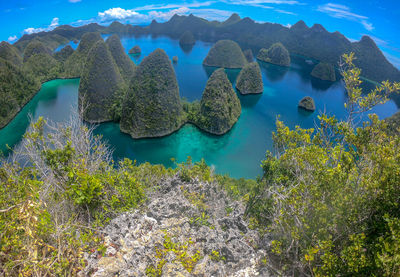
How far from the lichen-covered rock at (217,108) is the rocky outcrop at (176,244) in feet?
69.4

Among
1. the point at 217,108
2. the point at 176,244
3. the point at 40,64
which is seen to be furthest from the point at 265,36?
the point at 176,244

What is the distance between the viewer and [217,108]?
2870 centimetres

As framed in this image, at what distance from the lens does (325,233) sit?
4.87 metres

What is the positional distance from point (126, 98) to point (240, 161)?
15.6 m

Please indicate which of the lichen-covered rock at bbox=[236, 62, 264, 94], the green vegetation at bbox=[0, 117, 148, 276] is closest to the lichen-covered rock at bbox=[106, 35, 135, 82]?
the lichen-covered rock at bbox=[236, 62, 264, 94]

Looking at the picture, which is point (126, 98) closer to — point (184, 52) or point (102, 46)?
point (102, 46)

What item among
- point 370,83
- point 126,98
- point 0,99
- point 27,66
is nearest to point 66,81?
point 27,66

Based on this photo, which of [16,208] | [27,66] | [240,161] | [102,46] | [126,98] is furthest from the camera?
[27,66]

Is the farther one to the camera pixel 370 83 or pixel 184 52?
pixel 184 52

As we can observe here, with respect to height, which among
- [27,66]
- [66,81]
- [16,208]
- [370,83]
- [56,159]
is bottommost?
[370,83]

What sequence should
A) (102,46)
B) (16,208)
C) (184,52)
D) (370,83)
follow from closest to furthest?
(16,208), (102,46), (370,83), (184,52)

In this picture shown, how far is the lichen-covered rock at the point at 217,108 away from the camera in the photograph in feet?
94.0

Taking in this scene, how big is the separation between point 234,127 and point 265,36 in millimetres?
76365

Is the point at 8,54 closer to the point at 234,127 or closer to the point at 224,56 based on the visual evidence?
the point at 234,127
